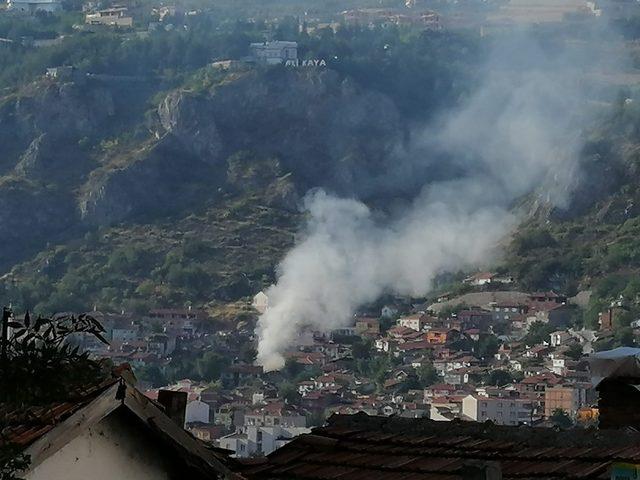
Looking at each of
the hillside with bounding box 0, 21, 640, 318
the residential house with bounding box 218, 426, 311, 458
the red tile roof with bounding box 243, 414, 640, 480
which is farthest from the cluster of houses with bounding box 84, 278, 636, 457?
the red tile roof with bounding box 243, 414, 640, 480

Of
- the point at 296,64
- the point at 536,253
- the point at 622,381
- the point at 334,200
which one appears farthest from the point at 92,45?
the point at 622,381

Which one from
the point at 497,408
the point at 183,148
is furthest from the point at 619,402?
the point at 183,148

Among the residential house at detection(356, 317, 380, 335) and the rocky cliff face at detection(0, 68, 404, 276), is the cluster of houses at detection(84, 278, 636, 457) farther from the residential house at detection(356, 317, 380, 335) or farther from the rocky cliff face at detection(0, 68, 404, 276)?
the rocky cliff face at detection(0, 68, 404, 276)

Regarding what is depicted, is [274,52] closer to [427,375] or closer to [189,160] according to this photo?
[189,160]

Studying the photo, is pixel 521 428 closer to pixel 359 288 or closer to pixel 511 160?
pixel 359 288

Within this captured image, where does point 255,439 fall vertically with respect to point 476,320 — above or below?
below

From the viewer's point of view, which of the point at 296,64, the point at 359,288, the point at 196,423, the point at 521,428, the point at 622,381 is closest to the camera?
the point at 521,428
